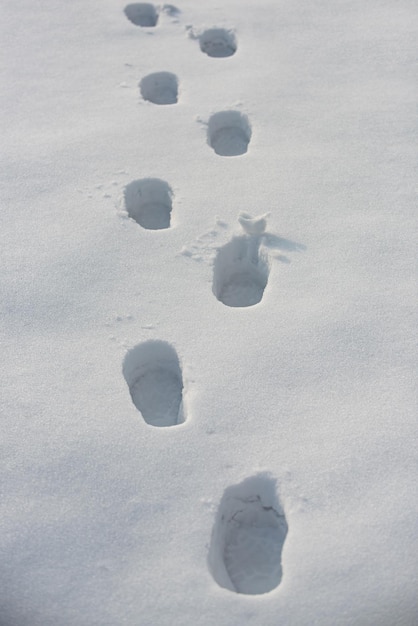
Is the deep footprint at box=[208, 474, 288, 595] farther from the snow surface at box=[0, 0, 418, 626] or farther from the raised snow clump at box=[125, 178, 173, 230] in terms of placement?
the raised snow clump at box=[125, 178, 173, 230]

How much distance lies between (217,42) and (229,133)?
653 mm

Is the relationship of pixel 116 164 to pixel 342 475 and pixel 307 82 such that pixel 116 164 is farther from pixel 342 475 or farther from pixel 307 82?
pixel 342 475

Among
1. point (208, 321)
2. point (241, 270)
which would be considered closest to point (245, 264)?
point (241, 270)

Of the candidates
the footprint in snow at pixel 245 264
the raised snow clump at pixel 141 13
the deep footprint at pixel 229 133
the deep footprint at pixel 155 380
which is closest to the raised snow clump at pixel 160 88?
the deep footprint at pixel 229 133

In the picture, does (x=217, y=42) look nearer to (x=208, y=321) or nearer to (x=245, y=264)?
(x=245, y=264)

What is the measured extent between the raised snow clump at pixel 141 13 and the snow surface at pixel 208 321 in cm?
11

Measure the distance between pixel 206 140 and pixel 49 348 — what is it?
A: 1.09 meters

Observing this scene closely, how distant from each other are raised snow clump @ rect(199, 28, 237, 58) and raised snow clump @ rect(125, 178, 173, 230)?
959 mm

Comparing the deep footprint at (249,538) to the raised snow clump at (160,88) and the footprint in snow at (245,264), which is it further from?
the raised snow clump at (160,88)

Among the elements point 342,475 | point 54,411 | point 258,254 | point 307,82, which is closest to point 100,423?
point 54,411

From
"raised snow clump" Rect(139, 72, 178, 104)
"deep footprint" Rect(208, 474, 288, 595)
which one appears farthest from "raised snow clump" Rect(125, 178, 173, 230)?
"deep footprint" Rect(208, 474, 288, 595)

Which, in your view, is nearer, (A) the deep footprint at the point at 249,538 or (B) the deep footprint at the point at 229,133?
(A) the deep footprint at the point at 249,538

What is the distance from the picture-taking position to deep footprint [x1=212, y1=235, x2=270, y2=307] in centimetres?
240

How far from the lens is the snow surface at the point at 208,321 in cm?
175
